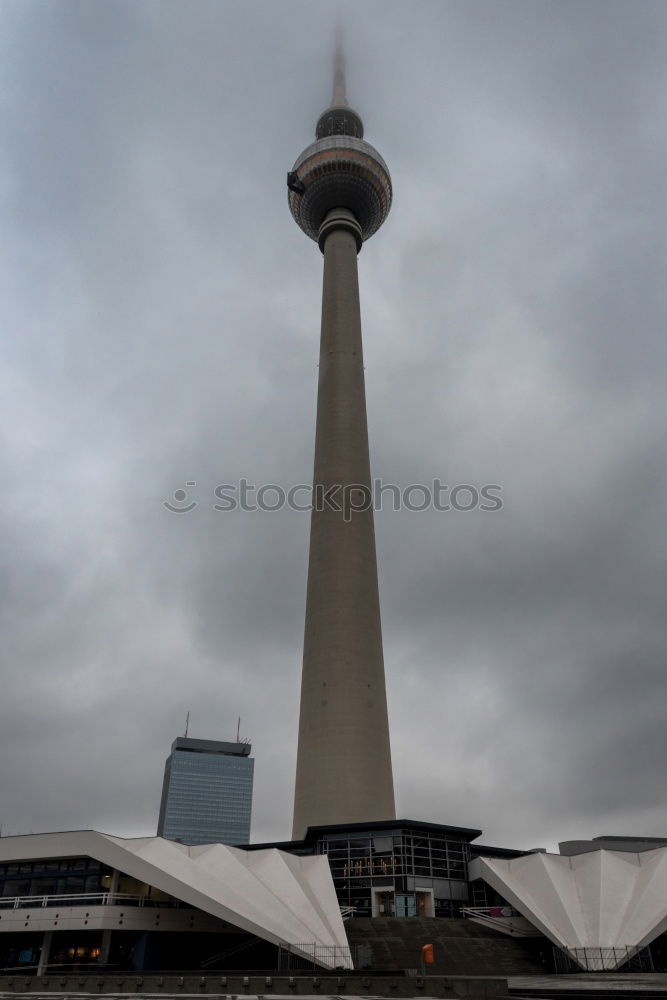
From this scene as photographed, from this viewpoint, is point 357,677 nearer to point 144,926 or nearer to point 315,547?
point 315,547

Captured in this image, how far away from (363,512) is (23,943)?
123 ft

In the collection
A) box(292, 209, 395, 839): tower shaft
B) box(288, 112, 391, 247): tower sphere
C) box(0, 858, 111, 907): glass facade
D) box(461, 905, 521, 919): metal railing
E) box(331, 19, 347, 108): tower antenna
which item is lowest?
box(461, 905, 521, 919): metal railing

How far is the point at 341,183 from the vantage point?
8231 centimetres

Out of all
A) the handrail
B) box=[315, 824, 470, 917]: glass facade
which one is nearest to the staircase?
the handrail

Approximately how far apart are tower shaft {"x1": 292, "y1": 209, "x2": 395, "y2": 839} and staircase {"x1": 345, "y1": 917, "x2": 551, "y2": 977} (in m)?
12.8

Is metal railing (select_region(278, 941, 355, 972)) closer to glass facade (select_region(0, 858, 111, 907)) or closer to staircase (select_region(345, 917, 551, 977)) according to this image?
staircase (select_region(345, 917, 551, 977))

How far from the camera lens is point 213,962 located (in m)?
35.1

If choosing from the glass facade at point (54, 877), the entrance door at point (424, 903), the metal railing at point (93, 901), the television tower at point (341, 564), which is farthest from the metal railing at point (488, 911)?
the glass facade at point (54, 877)

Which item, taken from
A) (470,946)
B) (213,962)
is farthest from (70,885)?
(470,946)

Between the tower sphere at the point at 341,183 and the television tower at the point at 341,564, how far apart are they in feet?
0.43

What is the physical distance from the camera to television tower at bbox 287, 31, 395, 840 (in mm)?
52406

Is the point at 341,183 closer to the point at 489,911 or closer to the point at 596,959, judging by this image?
the point at 489,911

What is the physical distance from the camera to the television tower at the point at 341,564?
172ft

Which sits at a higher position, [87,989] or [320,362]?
[320,362]
